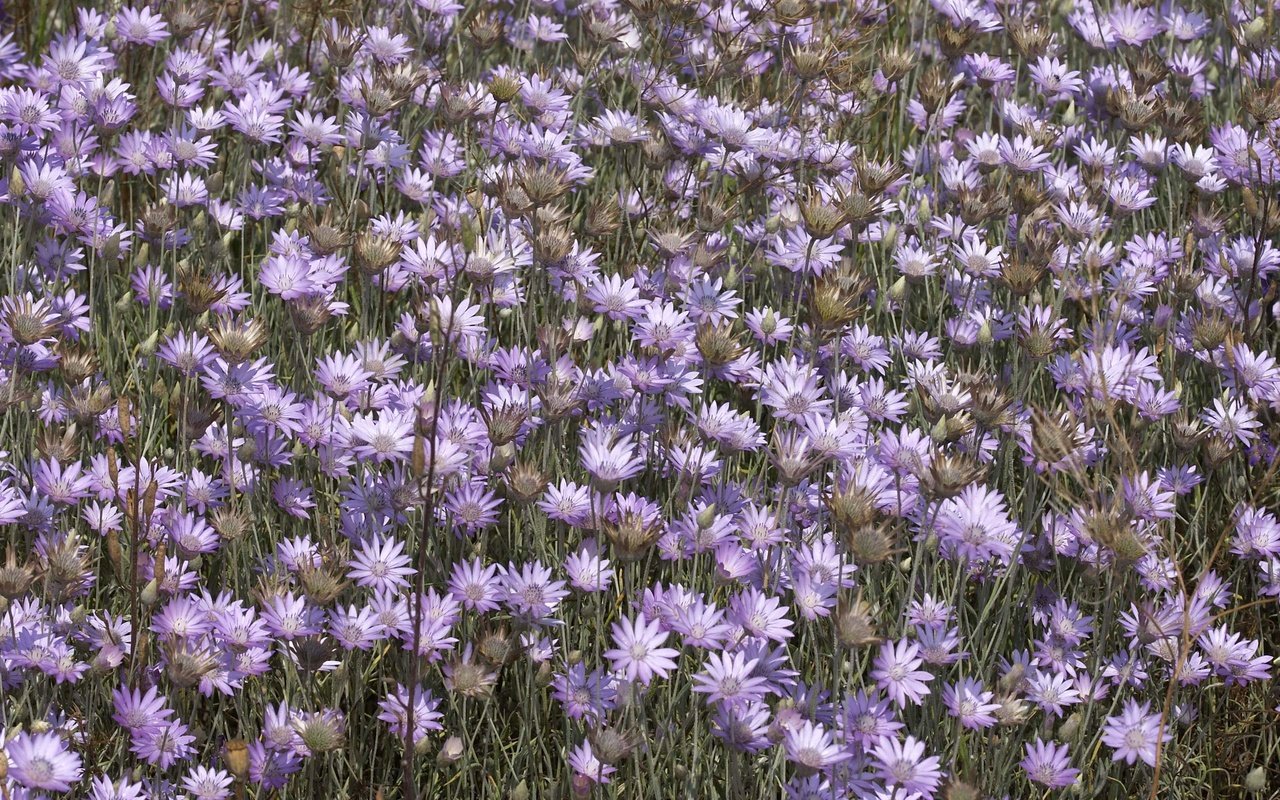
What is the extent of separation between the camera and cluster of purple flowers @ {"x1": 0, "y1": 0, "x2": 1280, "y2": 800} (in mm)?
2354

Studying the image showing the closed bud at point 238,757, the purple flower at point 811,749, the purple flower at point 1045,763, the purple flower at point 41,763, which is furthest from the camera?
the purple flower at point 1045,763

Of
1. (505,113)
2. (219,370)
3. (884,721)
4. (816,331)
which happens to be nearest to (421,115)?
(505,113)

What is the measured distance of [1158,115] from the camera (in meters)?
3.68

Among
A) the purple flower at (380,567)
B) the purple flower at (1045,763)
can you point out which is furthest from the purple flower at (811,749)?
the purple flower at (380,567)

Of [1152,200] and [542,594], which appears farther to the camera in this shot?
[1152,200]

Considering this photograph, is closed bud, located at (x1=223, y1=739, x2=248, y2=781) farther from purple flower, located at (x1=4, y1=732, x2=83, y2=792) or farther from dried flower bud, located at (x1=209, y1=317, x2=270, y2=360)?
dried flower bud, located at (x1=209, y1=317, x2=270, y2=360)

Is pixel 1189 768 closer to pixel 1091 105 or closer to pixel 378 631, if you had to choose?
pixel 378 631

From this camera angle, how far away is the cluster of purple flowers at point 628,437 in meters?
2.35

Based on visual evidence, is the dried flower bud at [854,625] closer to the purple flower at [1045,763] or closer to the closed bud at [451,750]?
the purple flower at [1045,763]

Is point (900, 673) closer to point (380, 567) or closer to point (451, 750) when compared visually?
point (451, 750)

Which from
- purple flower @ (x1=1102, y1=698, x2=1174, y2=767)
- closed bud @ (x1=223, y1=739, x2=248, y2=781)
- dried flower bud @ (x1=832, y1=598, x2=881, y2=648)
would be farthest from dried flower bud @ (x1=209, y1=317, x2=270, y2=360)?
purple flower @ (x1=1102, y1=698, x2=1174, y2=767)

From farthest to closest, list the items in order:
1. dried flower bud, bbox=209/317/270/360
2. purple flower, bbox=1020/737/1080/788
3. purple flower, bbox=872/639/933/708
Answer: dried flower bud, bbox=209/317/270/360
purple flower, bbox=1020/737/1080/788
purple flower, bbox=872/639/933/708

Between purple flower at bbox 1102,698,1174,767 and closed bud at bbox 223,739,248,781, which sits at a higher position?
closed bud at bbox 223,739,248,781

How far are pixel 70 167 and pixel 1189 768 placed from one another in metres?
2.84
